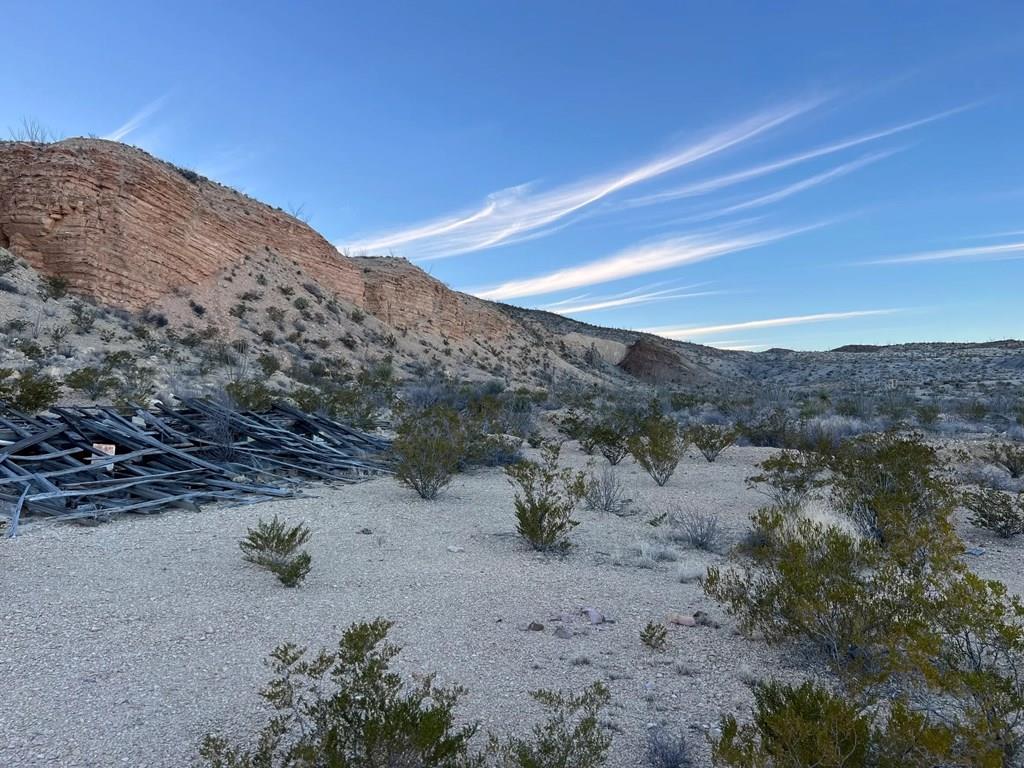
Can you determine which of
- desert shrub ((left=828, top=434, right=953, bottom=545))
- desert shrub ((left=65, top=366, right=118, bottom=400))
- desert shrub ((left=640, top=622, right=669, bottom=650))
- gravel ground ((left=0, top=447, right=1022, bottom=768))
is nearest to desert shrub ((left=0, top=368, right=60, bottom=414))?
desert shrub ((left=65, top=366, right=118, bottom=400))

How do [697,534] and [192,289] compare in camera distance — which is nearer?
[697,534]

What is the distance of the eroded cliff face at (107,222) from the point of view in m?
23.3

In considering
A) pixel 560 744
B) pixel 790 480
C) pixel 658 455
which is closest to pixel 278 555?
pixel 560 744

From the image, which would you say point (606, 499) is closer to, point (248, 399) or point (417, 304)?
point (248, 399)

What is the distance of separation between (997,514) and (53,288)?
26.5 meters

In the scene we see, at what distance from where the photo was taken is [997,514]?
22.2 ft

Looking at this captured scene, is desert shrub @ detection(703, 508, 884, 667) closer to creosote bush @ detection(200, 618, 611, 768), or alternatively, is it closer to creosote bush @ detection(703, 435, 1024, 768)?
creosote bush @ detection(703, 435, 1024, 768)

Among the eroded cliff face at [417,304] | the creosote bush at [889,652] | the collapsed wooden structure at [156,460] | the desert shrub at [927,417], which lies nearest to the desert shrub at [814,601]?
the creosote bush at [889,652]

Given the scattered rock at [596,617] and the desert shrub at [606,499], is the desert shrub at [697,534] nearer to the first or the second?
the desert shrub at [606,499]

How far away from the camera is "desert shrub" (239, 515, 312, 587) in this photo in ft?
16.0

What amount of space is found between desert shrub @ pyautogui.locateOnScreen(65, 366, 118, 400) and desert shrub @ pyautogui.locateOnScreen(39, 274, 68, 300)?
33.0ft

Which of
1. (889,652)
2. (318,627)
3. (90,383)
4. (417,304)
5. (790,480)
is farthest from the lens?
(417,304)

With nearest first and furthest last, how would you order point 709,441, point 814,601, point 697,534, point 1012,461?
1. point 814,601
2. point 697,534
3. point 1012,461
4. point 709,441

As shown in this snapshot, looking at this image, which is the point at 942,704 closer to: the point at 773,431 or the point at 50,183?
the point at 773,431
